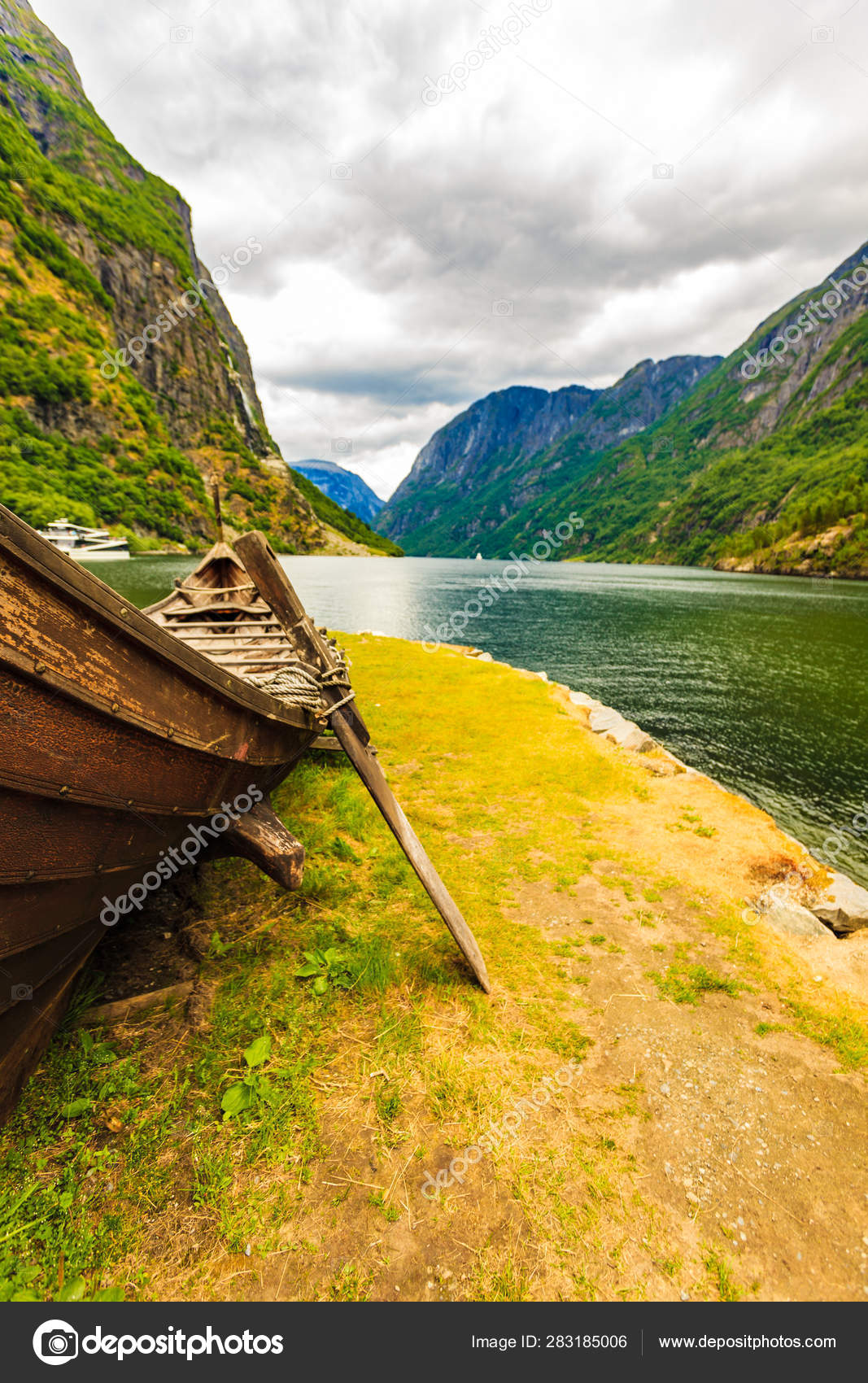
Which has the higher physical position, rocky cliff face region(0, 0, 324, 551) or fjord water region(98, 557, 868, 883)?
rocky cliff face region(0, 0, 324, 551)

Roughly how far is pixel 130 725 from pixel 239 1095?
2500 mm

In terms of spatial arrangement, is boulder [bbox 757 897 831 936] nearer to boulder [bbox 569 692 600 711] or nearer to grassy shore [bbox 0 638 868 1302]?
grassy shore [bbox 0 638 868 1302]

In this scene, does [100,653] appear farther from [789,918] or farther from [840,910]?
[840,910]

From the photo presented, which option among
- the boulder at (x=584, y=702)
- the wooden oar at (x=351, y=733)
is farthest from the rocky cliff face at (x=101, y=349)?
the wooden oar at (x=351, y=733)

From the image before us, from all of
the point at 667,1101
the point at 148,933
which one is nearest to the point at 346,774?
the point at 148,933

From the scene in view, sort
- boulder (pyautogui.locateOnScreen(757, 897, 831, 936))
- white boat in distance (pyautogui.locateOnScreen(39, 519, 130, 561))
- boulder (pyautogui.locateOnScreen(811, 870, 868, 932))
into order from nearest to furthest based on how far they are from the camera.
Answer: boulder (pyautogui.locateOnScreen(757, 897, 831, 936)) → boulder (pyautogui.locateOnScreen(811, 870, 868, 932)) → white boat in distance (pyautogui.locateOnScreen(39, 519, 130, 561))

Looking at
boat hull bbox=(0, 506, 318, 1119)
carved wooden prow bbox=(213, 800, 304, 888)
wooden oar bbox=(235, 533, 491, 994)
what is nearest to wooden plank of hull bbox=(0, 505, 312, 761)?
boat hull bbox=(0, 506, 318, 1119)

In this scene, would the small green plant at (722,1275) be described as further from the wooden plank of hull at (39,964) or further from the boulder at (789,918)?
the wooden plank of hull at (39,964)

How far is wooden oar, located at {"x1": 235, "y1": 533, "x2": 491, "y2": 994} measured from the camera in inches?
177

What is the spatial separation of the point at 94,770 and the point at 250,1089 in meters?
2.36

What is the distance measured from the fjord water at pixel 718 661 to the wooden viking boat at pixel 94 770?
6.37 meters

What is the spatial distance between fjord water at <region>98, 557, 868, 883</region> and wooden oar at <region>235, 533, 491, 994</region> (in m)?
5.16

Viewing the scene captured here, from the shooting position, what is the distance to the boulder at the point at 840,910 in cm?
575

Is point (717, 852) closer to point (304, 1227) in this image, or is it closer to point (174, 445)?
point (304, 1227)
